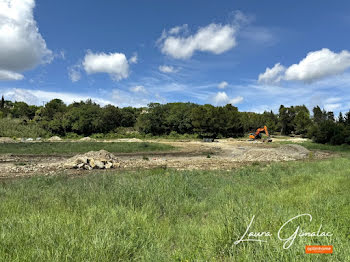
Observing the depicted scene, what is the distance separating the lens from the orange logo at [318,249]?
307 cm

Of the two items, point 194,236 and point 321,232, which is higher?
point 321,232

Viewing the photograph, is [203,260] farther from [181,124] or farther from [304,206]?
[181,124]

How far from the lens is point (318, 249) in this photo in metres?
3.12

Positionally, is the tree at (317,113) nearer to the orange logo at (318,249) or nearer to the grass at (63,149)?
the grass at (63,149)

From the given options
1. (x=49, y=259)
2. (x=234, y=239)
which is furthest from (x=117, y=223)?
(x=234, y=239)

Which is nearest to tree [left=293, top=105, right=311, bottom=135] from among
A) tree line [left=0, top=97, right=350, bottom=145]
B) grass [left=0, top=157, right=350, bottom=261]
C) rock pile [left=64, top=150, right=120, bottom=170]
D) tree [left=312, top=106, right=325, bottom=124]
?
tree line [left=0, top=97, right=350, bottom=145]

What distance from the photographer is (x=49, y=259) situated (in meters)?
2.90

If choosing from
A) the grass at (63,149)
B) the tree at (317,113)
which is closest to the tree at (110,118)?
the grass at (63,149)

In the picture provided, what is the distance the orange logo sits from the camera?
10.1 ft

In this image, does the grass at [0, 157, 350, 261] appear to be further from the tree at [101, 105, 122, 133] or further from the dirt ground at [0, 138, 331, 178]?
the tree at [101, 105, 122, 133]

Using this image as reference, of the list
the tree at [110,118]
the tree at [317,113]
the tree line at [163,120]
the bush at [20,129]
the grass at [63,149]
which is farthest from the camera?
the tree at [317,113]

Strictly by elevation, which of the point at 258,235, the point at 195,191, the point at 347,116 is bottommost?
the point at 195,191

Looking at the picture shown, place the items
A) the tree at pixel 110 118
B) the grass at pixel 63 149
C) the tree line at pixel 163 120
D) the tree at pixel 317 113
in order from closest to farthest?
the grass at pixel 63 149
the tree line at pixel 163 120
the tree at pixel 110 118
the tree at pixel 317 113

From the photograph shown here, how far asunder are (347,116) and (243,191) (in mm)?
58724
